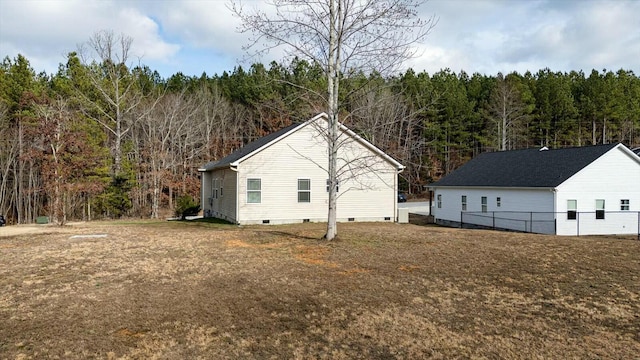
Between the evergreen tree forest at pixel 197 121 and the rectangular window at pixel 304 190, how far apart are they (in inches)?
138

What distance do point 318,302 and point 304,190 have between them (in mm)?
15690

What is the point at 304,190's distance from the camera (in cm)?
2294

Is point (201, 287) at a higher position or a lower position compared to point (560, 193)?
lower

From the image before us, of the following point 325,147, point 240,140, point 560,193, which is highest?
point 240,140

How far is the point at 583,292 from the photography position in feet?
27.2

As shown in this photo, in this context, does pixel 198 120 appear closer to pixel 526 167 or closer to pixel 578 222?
pixel 526 167

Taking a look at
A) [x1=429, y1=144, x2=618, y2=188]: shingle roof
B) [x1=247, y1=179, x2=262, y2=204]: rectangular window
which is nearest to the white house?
[x1=247, y1=179, x2=262, y2=204]: rectangular window

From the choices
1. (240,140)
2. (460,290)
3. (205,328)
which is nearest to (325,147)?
(460,290)

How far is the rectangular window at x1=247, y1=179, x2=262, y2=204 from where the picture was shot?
22.0 metres

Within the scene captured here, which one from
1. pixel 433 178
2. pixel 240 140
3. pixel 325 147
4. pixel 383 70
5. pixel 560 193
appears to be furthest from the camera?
pixel 433 178

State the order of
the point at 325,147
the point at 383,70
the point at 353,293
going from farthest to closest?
the point at 325,147 → the point at 383,70 → the point at 353,293

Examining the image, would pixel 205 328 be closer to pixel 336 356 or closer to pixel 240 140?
pixel 336 356

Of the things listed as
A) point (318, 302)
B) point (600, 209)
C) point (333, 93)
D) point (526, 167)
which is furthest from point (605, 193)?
point (318, 302)

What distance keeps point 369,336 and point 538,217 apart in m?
20.1
